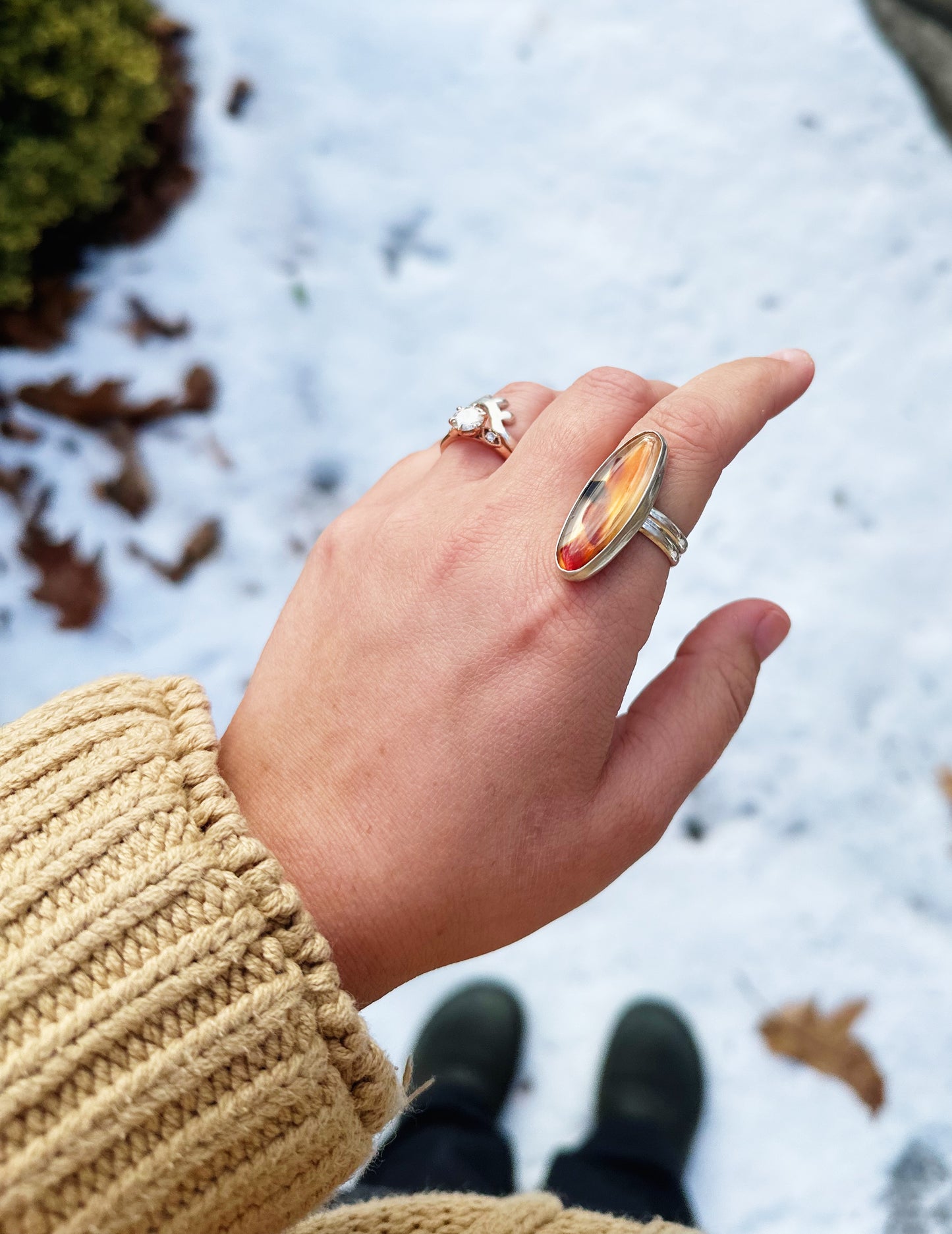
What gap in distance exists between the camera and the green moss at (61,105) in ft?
6.93

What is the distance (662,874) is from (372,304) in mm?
1747

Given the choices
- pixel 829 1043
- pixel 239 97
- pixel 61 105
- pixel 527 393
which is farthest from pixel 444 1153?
pixel 239 97

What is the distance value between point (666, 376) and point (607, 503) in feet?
4.50

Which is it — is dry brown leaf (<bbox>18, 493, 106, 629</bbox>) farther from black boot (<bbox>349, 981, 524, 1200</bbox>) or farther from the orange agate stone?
the orange agate stone

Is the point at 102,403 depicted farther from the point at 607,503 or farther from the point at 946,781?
the point at 946,781

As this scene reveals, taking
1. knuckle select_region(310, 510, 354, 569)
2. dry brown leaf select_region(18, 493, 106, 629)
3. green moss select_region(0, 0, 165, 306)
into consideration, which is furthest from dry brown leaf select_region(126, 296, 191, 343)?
knuckle select_region(310, 510, 354, 569)

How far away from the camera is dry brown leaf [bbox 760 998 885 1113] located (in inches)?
77.8

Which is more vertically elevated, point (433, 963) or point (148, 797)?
point (148, 797)

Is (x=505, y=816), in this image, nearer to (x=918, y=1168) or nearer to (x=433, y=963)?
(x=433, y=963)

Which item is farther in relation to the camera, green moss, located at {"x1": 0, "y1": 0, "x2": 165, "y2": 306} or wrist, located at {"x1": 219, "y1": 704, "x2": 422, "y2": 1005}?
green moss, located at {"x1": 0, "y1": 0, "x2": 165, "y2": 306}

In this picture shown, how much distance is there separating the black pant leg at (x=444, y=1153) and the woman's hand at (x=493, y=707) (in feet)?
3.10

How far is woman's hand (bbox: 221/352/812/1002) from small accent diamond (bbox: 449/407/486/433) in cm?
10

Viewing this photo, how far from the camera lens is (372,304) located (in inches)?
101

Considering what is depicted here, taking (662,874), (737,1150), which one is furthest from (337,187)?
(737,1150)
